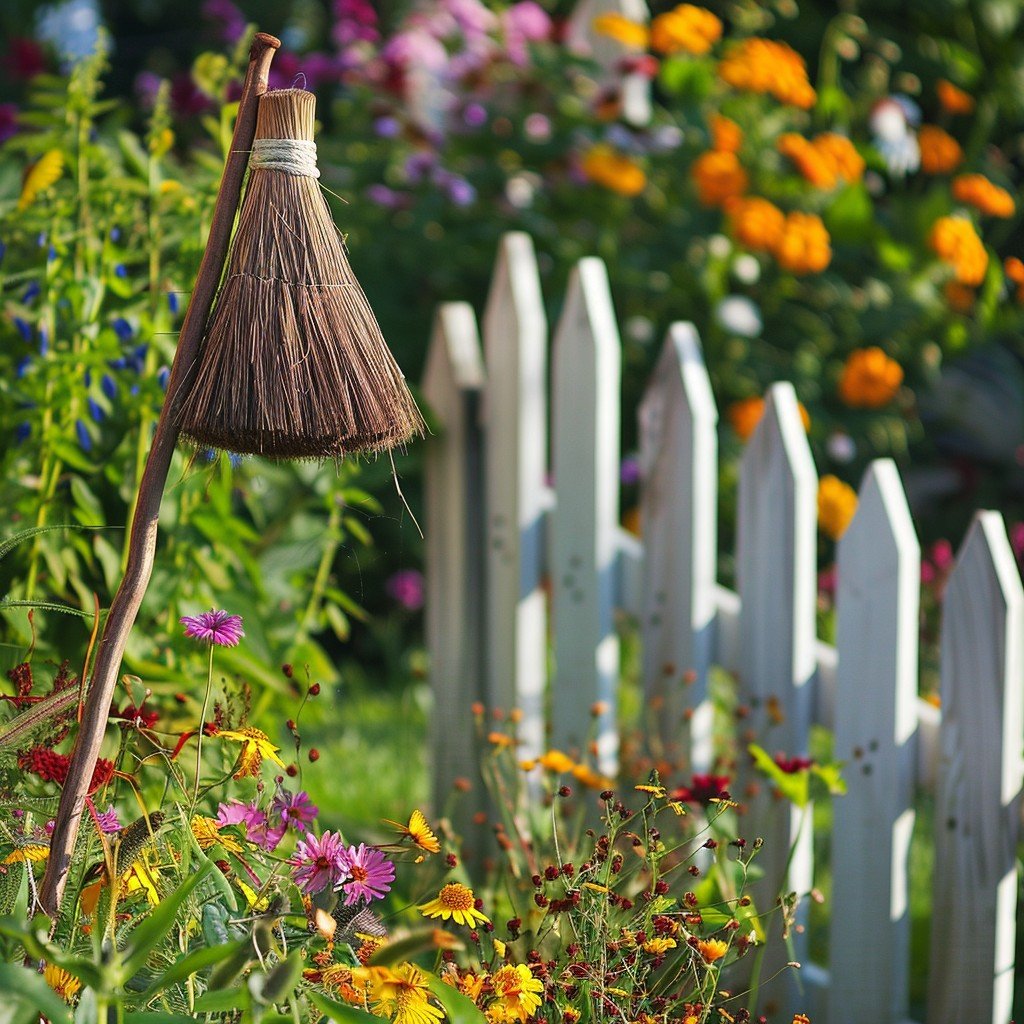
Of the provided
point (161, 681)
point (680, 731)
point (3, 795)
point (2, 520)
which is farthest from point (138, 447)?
point (680, 731)

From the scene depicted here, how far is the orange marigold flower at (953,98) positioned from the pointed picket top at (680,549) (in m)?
2.06

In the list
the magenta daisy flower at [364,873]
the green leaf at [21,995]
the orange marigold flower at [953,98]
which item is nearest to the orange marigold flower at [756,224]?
the orange marigold flower at [953,98]

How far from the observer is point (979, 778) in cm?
170

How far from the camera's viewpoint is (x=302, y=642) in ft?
6.21

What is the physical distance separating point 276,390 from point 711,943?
23.8 inches

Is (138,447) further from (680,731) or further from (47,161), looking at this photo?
(680,731)

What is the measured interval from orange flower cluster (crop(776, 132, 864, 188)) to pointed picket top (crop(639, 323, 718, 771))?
1304 mm

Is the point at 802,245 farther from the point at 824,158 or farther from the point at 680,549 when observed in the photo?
the point at 680,549

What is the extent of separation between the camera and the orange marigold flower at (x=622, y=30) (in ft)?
11.1

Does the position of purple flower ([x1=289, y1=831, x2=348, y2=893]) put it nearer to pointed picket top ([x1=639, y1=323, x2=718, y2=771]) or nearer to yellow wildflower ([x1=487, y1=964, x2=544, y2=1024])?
yellow wildflower ([x1=487, y1=964, x2=544, y2=1024])

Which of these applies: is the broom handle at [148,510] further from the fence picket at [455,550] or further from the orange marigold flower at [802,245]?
the orange marigold flower at [802,245]

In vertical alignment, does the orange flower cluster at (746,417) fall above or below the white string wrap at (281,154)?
below

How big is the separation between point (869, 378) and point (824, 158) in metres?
0.57

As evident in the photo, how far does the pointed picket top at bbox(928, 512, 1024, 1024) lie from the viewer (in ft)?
5.40
